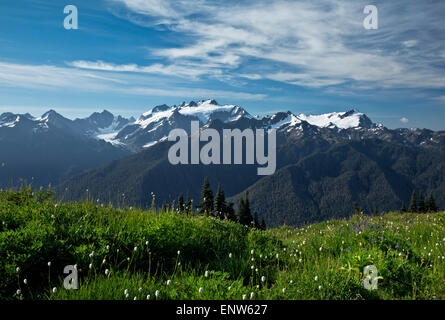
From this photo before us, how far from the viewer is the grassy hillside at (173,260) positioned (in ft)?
15.1

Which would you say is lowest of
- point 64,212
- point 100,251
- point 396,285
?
point 396,285

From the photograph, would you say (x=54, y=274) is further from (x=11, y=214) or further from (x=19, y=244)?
(x=11, y=214)

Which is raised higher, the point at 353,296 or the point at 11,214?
the point at 11,214

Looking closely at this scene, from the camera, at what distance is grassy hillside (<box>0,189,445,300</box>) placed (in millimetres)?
4598

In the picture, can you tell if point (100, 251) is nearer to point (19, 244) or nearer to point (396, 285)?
point (19, 244)

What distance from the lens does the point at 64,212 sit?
7.36 m

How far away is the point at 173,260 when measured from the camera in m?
6.35

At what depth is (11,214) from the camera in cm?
661

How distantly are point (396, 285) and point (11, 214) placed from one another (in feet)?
26.8
